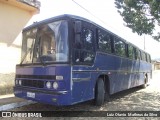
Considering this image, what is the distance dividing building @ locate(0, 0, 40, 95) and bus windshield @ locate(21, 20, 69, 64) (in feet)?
14.0

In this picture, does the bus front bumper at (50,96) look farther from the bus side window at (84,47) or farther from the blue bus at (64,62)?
the bus side window at (84,47)

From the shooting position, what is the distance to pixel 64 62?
21.3 feet

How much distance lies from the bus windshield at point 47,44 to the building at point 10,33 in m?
4.27

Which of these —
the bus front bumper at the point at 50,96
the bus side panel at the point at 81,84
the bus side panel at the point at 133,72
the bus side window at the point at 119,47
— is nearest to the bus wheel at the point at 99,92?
the bus side panel at the point at 81,84

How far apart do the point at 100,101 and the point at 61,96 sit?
2.60 m

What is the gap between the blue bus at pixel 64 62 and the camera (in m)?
6.52

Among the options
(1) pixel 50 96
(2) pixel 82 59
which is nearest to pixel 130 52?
(2) pixel 82 59

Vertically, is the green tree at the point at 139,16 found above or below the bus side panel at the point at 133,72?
above

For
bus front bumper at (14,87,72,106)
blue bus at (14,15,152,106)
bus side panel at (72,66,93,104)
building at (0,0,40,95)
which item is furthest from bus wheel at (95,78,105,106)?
building at (0,0,40,95)

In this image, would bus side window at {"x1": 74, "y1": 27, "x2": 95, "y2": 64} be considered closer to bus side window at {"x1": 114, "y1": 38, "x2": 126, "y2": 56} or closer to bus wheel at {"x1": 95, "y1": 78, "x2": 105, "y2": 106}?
bus wheel at {"x1": 95, "y1": 78, "x2": 105, "y2": 106}

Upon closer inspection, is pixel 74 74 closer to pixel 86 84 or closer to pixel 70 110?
pixel 86 84

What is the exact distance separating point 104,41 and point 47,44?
2862mm

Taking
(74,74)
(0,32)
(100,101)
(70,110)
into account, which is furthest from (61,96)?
(0,32)

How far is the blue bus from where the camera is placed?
21.4ft
